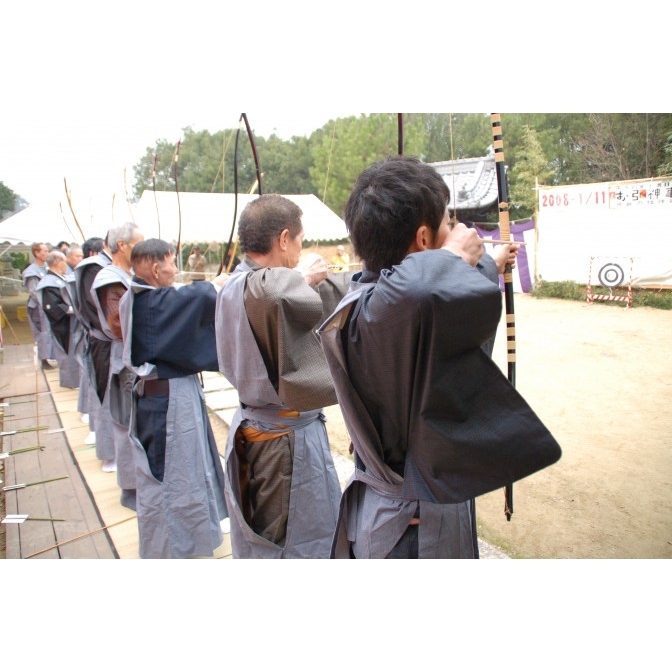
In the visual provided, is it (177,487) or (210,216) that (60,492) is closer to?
(177,487)

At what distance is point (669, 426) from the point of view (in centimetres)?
146

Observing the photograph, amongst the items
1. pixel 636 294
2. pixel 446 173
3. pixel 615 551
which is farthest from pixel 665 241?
pixel 615 551

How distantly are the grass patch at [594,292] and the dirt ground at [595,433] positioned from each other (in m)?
0.02

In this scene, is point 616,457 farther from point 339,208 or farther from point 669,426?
point 339,208

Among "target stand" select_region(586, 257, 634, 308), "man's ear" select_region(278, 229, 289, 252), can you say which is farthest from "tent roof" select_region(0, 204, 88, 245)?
"target stand" select_region(586, 257, 634, 308)

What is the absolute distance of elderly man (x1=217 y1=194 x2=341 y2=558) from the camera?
1278 millimetres

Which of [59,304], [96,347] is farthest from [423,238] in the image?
[59,304]

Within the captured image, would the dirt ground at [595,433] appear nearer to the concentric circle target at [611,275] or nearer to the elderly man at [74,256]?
the concentric circle target at [611,275]

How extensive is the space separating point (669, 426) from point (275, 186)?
164cm

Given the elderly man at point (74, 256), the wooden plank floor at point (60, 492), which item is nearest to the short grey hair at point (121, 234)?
the wooden plank floor at point (60, 492)

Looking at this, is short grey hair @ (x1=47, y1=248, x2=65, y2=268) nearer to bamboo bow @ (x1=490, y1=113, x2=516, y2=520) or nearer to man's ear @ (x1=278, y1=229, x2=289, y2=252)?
man's ear @ (x1=278, y1=229, x2=289, y2=252)

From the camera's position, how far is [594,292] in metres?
1.61

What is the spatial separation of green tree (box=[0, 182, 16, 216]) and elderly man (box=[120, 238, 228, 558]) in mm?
451

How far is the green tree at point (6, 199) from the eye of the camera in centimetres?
177
